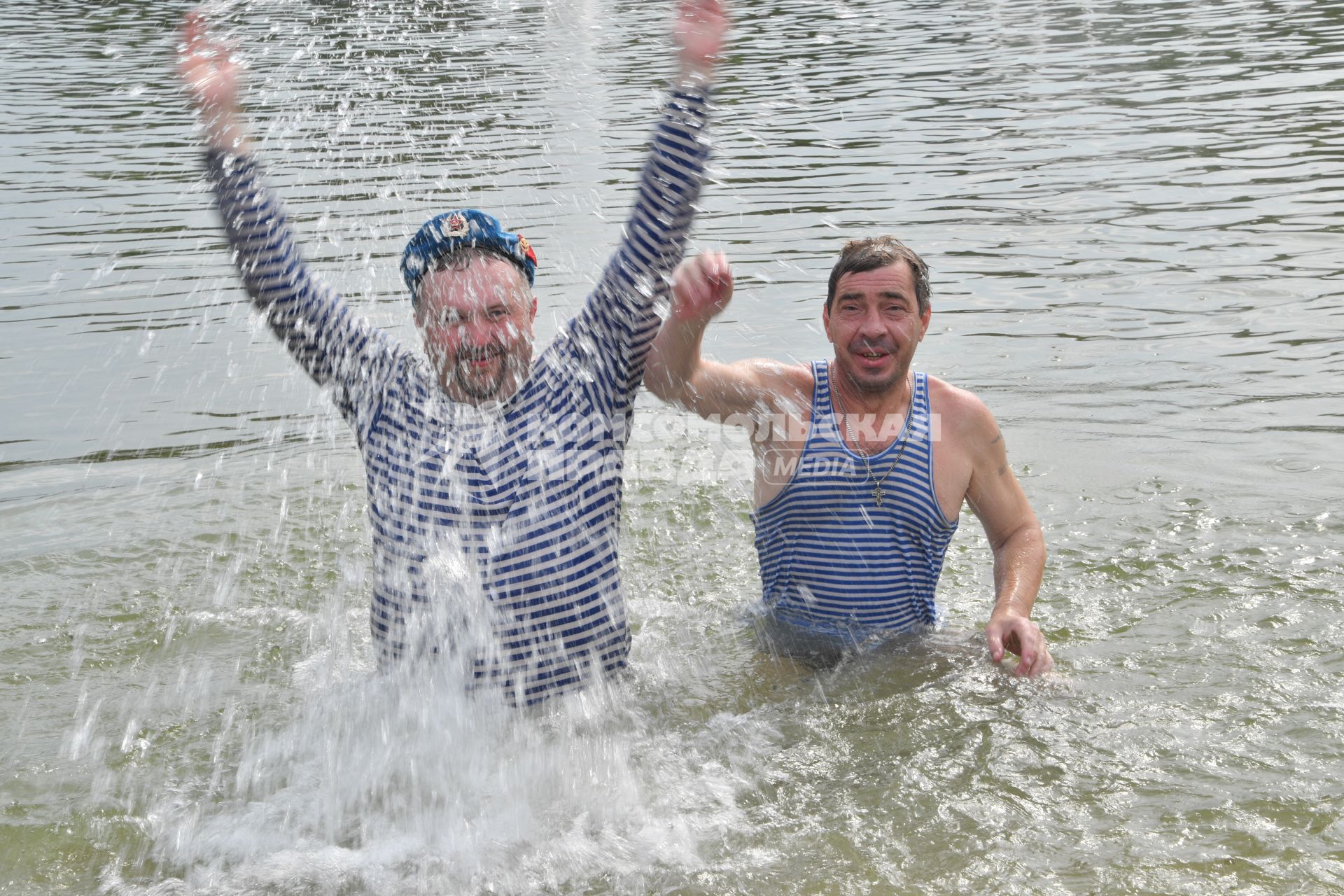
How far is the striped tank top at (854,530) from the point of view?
18.8 ft

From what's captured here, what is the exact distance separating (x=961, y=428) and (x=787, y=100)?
14.7 meters

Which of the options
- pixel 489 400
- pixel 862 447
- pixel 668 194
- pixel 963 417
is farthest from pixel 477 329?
pixel 963 417

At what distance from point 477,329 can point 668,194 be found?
31.6 inches

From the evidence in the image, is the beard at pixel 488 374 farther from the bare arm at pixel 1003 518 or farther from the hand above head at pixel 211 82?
the bare arm at pixel 1003 518

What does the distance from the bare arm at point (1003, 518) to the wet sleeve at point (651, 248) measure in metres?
1.95

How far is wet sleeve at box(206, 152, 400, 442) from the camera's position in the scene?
4570 millimetres

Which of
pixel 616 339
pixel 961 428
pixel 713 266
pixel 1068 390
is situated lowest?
pixel 1068 390

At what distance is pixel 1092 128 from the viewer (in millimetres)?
16719

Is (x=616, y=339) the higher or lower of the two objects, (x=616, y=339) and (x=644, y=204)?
the lower

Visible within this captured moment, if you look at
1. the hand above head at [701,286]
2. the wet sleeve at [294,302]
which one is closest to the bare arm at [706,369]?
the hand above head at [701,286]

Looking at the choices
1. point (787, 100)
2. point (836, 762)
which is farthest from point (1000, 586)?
point (787, 100)

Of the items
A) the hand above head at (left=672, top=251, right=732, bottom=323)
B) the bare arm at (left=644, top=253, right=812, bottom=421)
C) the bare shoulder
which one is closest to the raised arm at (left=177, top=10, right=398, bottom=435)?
the bare arm at (left=644, top=253, right=812, bottom=421)

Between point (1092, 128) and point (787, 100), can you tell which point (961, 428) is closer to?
point (1092, 128)

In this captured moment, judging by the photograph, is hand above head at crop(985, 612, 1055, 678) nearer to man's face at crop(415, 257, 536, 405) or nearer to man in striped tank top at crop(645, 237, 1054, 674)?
man in striped tank top at crop(645, 237, 1054, 674)
